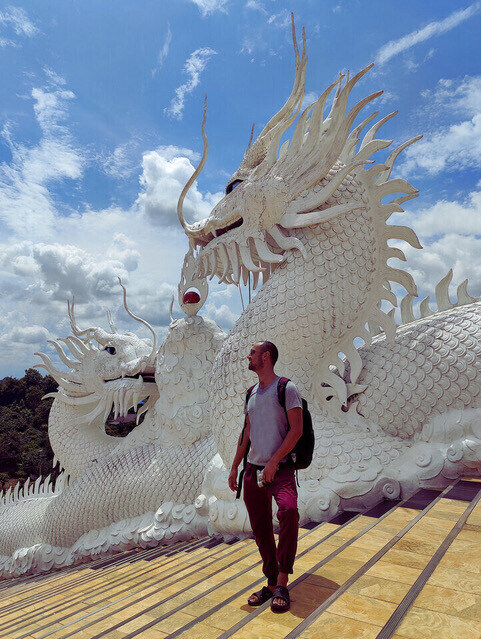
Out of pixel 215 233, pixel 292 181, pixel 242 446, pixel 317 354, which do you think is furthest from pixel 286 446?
pixel 215 233

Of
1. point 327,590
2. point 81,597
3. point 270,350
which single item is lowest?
point 81,597

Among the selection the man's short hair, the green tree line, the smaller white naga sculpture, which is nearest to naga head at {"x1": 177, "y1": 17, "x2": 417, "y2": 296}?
the smaller white naga sculpture

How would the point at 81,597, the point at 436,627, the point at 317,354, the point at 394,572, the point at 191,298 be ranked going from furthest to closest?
1. the point at 191,298
2. the point at 317,354
3. the point at 81,597
4. the point at 394,572
5. the point at 436,627

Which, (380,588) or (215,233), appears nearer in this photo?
(380,588)

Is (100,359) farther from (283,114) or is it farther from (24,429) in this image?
(24,429)

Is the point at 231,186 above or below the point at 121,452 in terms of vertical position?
above

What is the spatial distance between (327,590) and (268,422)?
645mm

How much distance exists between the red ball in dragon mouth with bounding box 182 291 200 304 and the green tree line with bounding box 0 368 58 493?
12.4 m

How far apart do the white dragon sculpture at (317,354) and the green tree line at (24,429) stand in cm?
1196

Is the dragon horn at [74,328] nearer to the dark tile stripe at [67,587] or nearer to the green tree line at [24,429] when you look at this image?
the dark tile stripe at [67,587]

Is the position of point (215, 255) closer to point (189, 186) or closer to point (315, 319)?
point (189, 186)

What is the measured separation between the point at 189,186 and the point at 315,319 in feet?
5.39

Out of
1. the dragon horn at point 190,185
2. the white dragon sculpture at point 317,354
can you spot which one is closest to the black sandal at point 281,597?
the white dragon sculpture at point 317,354

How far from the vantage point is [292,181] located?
3.13 meters
